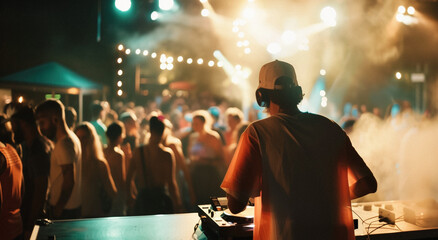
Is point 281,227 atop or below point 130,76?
below

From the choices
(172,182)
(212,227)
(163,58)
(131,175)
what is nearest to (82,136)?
(131,175)

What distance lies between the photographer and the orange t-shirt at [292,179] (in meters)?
1.66

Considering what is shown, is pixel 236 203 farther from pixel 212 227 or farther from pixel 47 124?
pixel 47 124

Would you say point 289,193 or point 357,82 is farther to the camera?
point 357,82

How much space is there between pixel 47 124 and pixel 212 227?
7.45 feet

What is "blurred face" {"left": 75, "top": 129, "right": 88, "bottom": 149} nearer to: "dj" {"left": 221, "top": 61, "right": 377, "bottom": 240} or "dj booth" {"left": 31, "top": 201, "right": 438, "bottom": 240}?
"dj booth" {"left": 31, "top": 201, "right": 438, "bottom": 240}

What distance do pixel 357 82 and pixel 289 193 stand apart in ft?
44.1

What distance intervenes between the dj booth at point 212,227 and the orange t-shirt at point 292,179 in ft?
1.45

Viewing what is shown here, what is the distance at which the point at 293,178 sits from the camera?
1.67 metres

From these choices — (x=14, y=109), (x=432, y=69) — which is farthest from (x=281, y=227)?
(x=432, y=69)

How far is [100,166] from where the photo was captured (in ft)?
14.6

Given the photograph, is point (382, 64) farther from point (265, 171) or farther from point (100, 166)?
point (265, 171)

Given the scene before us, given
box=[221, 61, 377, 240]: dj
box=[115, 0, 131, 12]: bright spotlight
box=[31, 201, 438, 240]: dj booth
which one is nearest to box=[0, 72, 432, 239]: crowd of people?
box=[31, 201, 438, 240]: dj booth

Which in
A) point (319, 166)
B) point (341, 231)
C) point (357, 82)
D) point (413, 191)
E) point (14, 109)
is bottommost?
point (413, 191)
